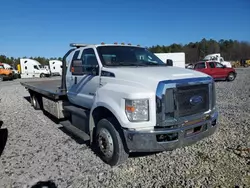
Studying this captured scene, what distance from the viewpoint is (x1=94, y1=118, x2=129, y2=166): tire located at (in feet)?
11.4

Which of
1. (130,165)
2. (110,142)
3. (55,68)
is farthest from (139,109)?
(55,68)

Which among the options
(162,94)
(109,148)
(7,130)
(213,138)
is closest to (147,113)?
(162,94)

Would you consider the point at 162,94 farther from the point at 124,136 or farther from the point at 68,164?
the point at 68,164

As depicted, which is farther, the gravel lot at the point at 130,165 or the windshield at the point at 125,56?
the windshield at the point at 125,56

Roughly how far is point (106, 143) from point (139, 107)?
1051mm

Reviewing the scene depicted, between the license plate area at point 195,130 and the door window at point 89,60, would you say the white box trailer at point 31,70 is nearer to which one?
the door window at point 89,60

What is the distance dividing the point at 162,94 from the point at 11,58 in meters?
109

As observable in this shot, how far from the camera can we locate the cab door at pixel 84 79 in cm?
432

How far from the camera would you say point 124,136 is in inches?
131

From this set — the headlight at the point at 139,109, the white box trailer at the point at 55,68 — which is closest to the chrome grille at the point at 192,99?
the headlight at the point at 139,109

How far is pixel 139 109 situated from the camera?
3.16 metres

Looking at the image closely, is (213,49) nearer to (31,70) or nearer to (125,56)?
(31,70)

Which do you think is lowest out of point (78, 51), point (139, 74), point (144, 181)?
point (144, 181)

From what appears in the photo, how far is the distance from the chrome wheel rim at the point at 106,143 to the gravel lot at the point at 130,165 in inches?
10.6
